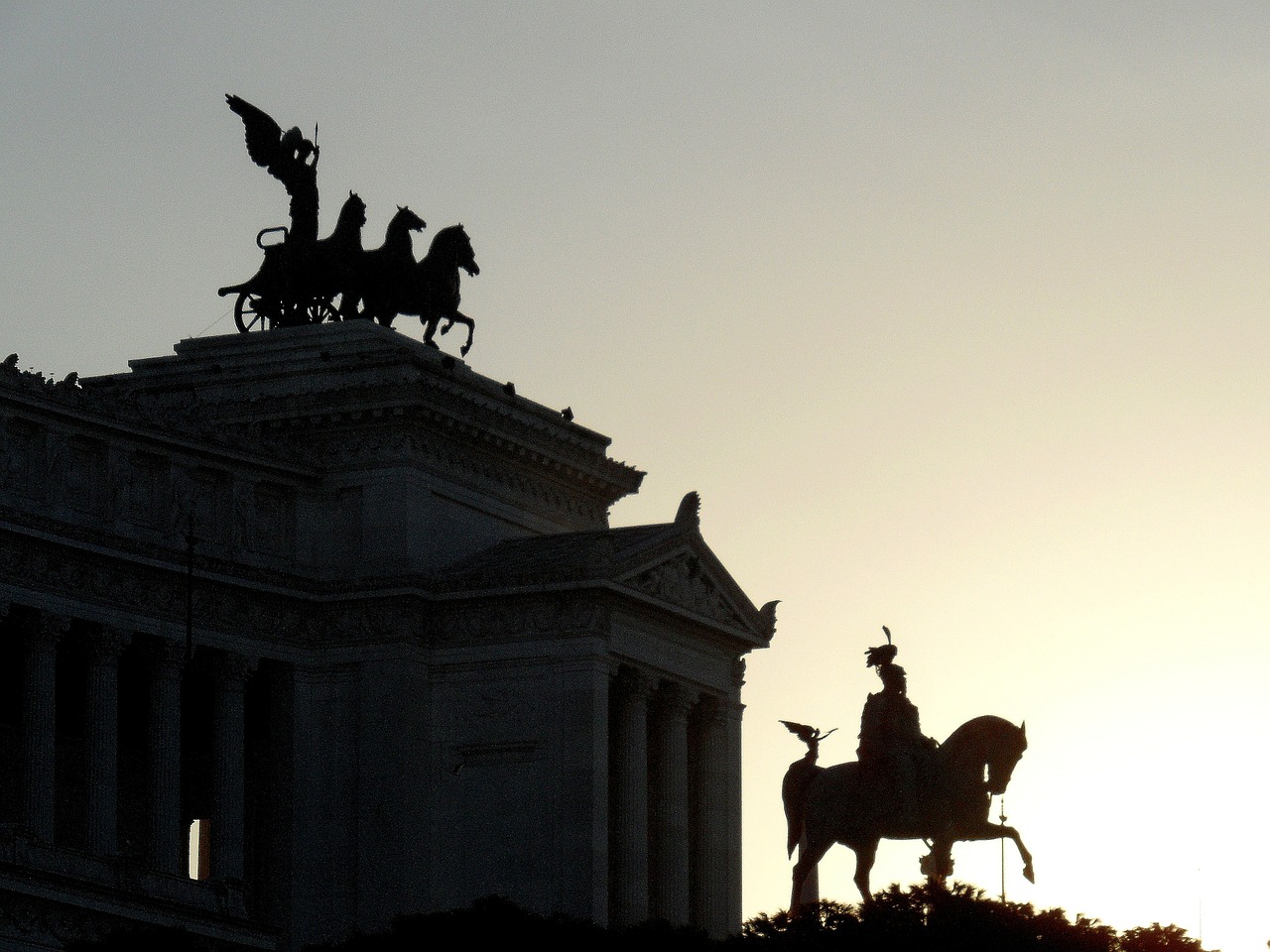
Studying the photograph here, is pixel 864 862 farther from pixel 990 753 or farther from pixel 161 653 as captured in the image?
pixel 161 653

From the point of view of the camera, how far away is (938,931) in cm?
7662

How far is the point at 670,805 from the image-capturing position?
110 meters

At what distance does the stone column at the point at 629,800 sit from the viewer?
350 feet

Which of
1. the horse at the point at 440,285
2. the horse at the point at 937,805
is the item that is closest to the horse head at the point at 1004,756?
the horse at the point at 937,805

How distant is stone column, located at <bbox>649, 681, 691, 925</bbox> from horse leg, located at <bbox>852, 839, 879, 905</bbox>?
89.9ft

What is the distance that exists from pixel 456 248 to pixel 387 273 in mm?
1968

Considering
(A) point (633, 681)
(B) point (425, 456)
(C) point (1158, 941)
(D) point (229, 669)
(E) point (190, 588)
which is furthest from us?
(B) point (425, 456)

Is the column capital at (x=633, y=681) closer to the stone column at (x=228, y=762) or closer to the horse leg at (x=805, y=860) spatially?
the stone column at (x=228, y=762)

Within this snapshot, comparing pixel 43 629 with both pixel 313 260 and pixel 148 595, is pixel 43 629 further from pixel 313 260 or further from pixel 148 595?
pixel 313 260

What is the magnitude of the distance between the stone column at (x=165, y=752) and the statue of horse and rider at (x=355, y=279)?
11.4 metres

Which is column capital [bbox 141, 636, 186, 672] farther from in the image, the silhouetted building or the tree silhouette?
the tree silhouette

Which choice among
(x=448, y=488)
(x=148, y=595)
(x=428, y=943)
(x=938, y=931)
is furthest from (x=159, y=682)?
(x=938, y=931)

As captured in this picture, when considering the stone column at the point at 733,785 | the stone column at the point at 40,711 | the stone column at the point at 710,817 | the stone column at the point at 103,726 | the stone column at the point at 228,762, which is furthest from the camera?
the stone column at the point at 733,785

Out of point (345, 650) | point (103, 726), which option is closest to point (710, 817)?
point (345, 650)
